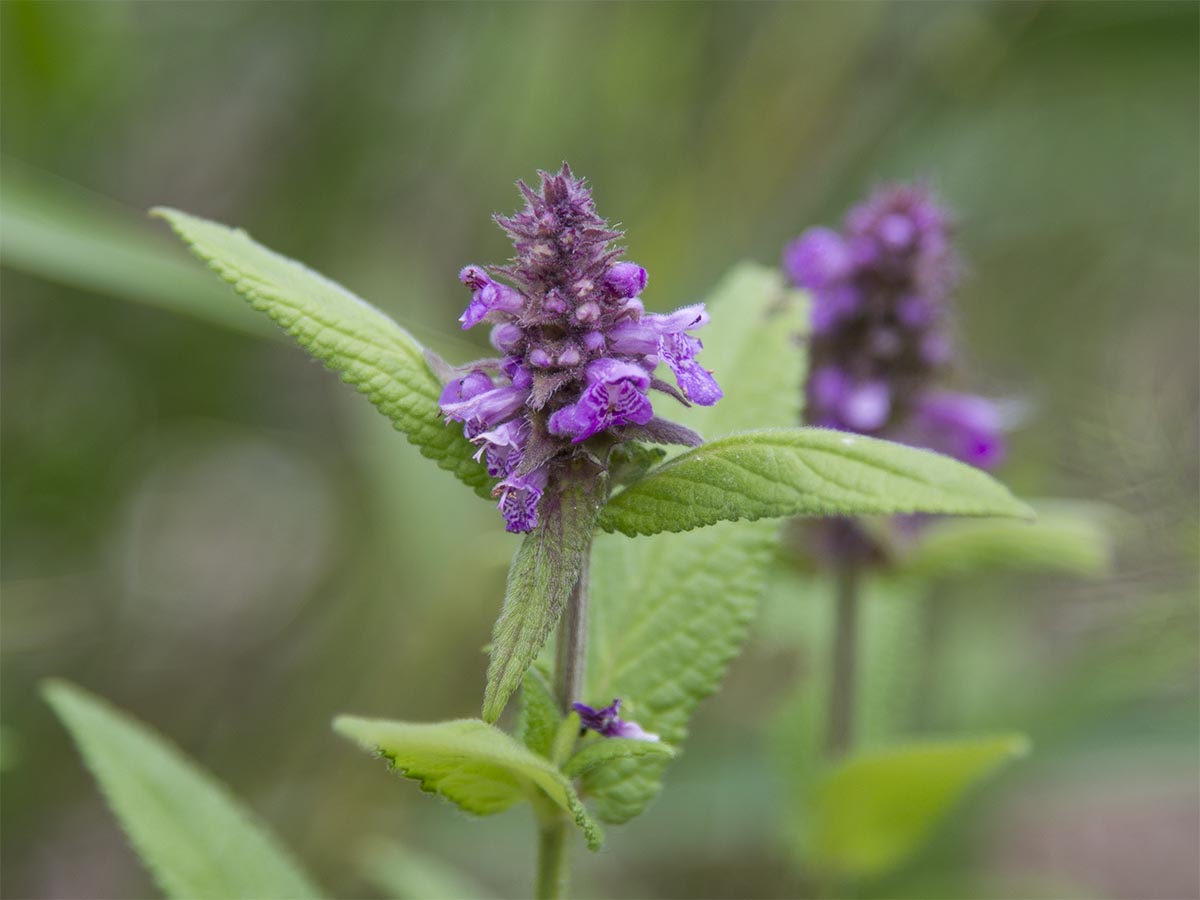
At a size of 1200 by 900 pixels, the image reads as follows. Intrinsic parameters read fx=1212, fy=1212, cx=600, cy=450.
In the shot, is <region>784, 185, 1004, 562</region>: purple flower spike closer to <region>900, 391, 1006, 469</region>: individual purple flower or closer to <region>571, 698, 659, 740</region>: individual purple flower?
<region>900, 391, 1006, 469</region>: individual purple flower

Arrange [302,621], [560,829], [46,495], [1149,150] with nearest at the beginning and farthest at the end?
[560,829] → [46,495] → [302,621] → [1149,150]

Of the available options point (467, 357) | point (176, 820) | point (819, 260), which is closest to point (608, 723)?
point (176, 820)

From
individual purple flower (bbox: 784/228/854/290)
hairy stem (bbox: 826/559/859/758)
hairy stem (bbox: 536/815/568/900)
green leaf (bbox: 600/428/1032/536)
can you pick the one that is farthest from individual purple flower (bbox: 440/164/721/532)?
hairy stem (bbox: 826/559/859/758)

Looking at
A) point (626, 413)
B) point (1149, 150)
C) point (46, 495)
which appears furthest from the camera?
point (1149, 150)

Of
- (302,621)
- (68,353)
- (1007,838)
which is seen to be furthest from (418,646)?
(1007,838)

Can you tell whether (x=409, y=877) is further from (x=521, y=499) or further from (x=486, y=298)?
(x=486, y=298)

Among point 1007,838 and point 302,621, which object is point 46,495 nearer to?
point 302,621
